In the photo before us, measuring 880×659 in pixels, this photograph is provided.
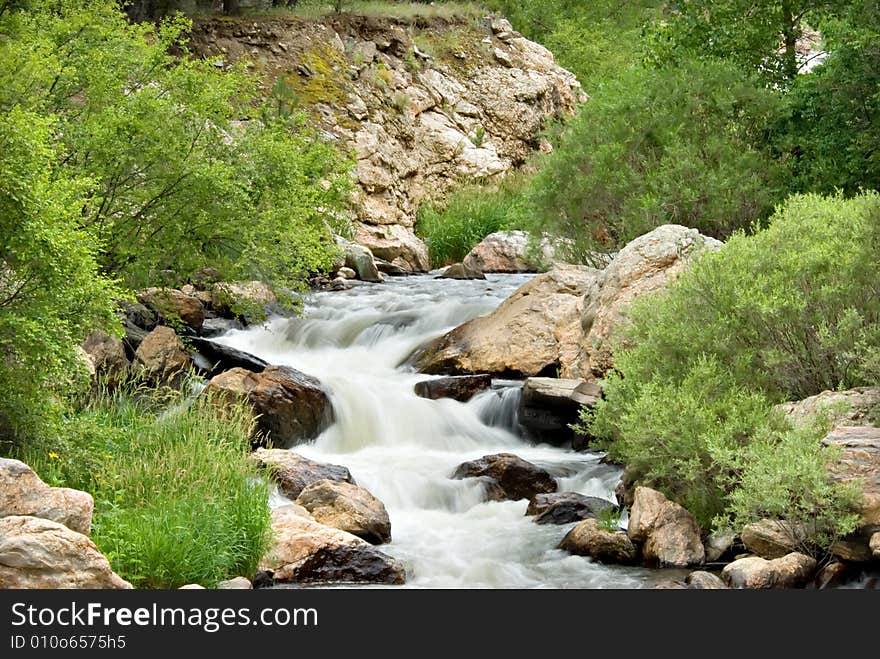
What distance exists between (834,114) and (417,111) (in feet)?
62.9

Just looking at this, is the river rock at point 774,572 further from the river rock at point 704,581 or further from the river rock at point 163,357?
the river rock at point 163,357

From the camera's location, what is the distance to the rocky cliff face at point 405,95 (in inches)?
1250

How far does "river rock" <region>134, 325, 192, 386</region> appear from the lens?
14594 mm

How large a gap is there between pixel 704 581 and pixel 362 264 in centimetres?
1738

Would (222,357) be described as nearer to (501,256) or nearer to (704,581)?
(704,581)

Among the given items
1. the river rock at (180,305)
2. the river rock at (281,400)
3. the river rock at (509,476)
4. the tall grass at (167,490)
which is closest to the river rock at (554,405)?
the river rock at (509,476)

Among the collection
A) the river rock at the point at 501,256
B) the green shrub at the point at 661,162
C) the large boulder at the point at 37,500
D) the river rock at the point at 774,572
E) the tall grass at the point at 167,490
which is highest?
the green shrub at the point at 661,162

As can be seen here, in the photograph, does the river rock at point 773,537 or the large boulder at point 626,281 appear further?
the large boulder at point 626,281

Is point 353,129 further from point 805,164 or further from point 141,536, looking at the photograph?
point 141,536

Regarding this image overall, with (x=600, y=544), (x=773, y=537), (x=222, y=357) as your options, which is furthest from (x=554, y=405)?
(x=773, y=537)

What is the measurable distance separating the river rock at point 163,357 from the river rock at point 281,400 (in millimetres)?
1151

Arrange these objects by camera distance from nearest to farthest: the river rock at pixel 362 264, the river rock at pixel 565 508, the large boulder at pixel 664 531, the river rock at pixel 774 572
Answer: the river rock at pixel 774 572, the large boulder at pixel 664 531, the river rock at pixel 565 508, the river rock at pixel 362 264

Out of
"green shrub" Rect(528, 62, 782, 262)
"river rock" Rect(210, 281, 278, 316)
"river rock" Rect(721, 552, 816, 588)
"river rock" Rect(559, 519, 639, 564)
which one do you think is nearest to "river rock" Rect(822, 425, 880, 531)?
"river rock" Rect(721, 552, 816, 588)

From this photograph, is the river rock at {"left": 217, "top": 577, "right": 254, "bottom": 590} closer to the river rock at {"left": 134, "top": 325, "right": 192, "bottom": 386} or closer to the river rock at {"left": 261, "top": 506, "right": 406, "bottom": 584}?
the river rock at {"left": 261, "top": 506, "right": 406, "bottom": 584}
